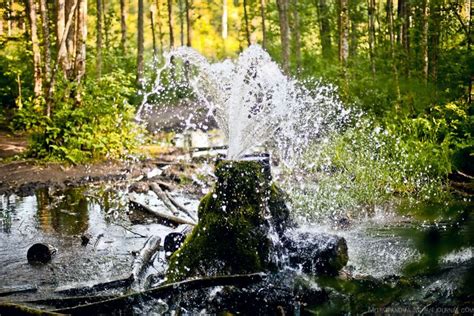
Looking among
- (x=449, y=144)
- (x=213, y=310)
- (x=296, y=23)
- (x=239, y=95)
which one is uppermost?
(x=296, y=23)

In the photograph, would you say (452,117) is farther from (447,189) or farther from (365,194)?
(365,194)

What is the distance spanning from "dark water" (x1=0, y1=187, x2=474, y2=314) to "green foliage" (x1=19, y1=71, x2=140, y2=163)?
3247mm

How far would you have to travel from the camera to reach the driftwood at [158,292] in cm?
543

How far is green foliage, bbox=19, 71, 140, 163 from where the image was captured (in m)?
14.3

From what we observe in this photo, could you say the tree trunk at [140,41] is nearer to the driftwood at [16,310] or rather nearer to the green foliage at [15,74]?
the green foliage at [15,74]

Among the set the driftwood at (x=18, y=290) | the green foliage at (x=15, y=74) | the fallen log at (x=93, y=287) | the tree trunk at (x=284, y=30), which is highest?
the tree trunk at (x=284, y=30)

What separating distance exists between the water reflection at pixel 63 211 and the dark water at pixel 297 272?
19 mm

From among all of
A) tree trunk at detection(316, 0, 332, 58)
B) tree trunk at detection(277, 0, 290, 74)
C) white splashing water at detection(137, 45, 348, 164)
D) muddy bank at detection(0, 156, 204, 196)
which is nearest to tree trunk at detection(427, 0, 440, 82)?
white splashing water at detection(137, 45, 348, 164)

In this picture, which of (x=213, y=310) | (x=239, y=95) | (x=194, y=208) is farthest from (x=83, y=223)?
(x=213, y=310)

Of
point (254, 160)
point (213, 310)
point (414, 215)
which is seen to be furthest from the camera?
point (414, 215)

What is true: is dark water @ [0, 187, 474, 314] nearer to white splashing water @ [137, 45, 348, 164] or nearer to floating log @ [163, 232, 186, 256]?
floating log @ [163, 232, 186, 256]

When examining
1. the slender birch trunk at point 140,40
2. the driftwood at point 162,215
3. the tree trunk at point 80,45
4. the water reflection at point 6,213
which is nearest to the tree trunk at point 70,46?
the tree trunk at point 80,45

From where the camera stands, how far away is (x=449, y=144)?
11.3 m

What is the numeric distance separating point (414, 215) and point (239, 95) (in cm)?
391
